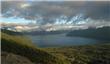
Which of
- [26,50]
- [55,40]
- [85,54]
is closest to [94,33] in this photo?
[85,54]

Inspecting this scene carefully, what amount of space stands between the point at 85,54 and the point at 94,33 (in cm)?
74

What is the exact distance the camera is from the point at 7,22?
721cm

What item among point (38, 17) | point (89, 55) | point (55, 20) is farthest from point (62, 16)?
point (89, 55)

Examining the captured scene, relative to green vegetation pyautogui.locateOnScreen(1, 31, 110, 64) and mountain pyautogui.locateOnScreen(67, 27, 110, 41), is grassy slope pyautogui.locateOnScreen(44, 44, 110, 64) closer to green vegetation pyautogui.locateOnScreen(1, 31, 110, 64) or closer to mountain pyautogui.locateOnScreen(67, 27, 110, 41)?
green vegetation pyautogui.locateOnScreen(1, 31, 110, 64)

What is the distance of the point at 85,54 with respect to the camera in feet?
23.8

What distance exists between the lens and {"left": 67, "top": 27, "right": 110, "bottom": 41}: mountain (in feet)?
23.7

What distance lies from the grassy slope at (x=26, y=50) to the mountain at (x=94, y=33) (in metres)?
0.93

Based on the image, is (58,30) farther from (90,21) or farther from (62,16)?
(90,21)

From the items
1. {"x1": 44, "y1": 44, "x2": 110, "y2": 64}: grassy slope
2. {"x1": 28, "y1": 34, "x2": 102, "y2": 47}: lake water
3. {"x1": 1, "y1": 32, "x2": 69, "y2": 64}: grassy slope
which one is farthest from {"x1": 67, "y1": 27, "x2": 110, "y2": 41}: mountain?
{"x1": 1, "y1": 32, "x2": 69, "y2": 64}: grassy slope

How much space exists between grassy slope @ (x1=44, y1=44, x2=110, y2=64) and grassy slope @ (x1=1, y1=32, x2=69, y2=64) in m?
0.22

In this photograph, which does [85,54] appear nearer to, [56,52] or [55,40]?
[56,52]

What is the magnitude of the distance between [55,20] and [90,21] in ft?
3.64

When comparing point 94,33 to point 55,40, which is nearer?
Answer: point 55,40

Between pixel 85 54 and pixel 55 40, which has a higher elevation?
pixel 55 40
